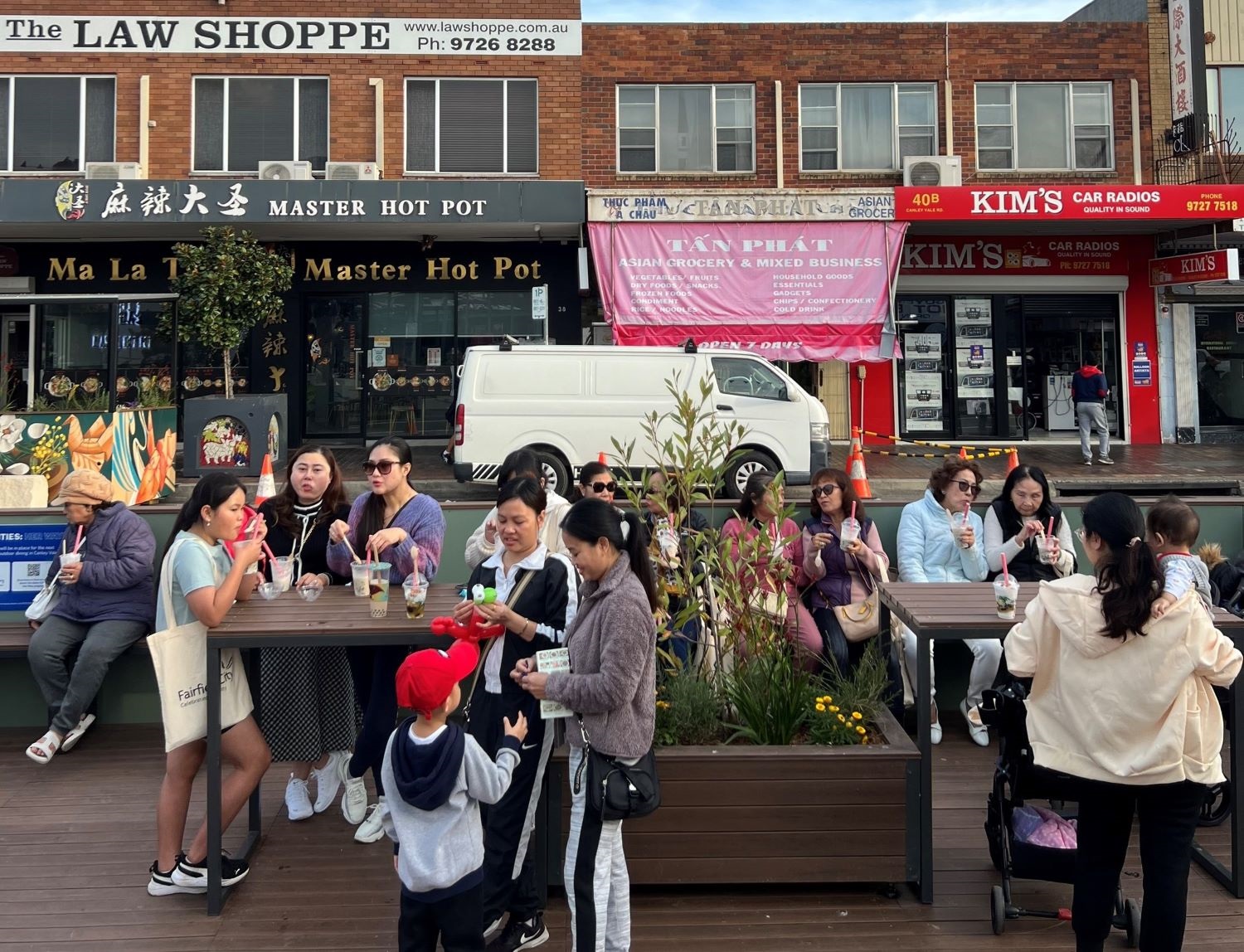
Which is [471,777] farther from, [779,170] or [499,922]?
[779,170]

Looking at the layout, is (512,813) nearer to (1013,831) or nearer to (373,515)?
(373,515)

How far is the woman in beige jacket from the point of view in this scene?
338 centimetres

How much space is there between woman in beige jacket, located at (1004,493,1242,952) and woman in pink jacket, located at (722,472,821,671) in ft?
4.47

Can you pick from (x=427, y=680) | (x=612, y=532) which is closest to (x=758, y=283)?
(x=612, y=532)

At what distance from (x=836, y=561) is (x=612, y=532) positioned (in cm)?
256

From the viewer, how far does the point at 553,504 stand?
529cm

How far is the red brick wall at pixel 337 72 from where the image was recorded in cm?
1883

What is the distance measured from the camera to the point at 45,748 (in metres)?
5.82

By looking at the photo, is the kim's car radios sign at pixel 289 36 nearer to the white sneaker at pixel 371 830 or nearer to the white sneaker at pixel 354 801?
the white sneaker at pixel 354 801

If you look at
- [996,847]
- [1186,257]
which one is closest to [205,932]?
[996,847]

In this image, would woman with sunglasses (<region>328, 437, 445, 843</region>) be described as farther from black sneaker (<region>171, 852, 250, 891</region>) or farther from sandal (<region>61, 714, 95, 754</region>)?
sandal (<region>61, 714, 95, 754</region>)

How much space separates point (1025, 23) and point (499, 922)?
20.6 meters

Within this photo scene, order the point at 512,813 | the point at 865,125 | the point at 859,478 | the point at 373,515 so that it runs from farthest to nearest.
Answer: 1. the point at 865,125
2. the point at 859,478
3. the point at 373,515
4. the point at 512,813

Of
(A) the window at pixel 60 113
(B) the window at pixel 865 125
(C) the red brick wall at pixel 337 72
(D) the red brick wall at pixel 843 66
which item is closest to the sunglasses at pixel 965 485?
(C) the red brick wall at pixel 337 72
